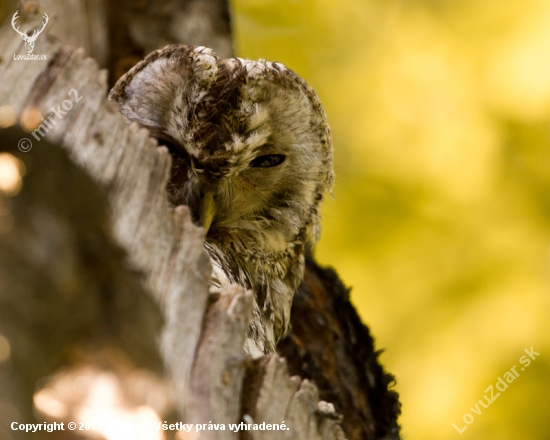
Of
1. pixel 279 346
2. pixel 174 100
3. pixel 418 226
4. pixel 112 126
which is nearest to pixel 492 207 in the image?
pixel 418 226

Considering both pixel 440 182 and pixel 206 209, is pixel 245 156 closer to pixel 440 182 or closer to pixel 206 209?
pixel 206 209

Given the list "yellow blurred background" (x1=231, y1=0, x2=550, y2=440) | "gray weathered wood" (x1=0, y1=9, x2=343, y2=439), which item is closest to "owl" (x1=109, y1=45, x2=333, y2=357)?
"gray weathered wood" (x1=0, y1=9, x2=343, y2=439)

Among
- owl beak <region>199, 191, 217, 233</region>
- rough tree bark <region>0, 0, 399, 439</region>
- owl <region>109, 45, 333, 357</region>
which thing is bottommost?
rough tree bark <region>0, 0, 399, 439</region>

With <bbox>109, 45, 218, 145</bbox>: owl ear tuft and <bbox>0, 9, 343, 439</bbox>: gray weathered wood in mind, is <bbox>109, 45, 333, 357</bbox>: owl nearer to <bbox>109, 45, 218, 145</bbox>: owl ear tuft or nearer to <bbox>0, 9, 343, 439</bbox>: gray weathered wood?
<bbox>109, 45, 218, 145</bbox>: owl ear tuft

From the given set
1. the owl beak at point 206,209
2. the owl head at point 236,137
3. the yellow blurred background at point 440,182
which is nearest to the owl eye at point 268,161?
the owl head at point 236,137


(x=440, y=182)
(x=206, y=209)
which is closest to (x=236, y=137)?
(x=206, y=209)

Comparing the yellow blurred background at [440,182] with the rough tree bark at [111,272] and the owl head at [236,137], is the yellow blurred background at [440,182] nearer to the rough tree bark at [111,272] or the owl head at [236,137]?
the owl head at [236,137]

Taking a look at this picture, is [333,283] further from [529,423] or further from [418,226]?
[529,423]
